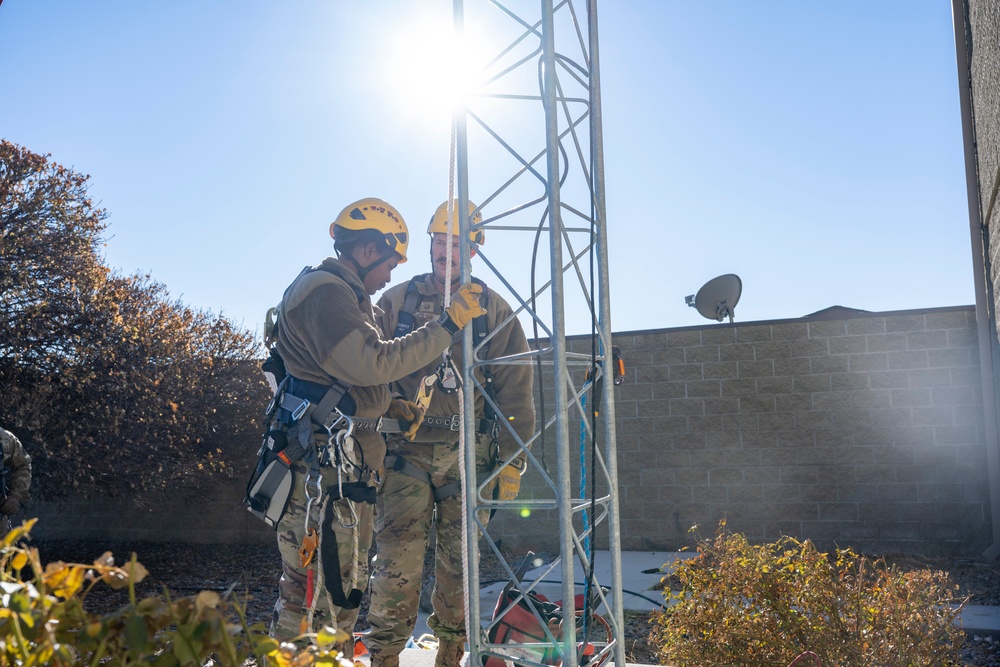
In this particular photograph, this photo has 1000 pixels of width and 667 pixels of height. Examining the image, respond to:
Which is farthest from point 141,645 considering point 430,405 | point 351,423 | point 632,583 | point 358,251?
point 632,583

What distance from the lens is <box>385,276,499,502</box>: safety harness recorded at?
398 cm

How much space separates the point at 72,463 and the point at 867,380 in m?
7.48

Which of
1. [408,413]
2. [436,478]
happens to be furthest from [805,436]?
[408,413]

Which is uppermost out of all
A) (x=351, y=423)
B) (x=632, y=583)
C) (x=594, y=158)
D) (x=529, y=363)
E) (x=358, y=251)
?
(x=594, y=158)

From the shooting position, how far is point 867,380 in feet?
25.6

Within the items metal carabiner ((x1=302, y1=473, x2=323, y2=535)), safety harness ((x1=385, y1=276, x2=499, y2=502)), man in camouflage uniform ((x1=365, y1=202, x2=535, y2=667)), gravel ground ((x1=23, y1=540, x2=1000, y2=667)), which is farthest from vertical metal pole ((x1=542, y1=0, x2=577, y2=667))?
gravel ground ((x1=23, y1=540, x2=1000, y2=667))

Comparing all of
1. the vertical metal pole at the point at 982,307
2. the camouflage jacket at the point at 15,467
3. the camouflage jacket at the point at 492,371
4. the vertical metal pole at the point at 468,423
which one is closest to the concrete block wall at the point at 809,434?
the vertical metal pole at the point at 982,307

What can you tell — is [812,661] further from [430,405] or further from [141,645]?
[141,645]

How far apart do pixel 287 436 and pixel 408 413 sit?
0.57 meters

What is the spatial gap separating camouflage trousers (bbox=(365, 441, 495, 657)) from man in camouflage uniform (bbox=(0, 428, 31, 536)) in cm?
379

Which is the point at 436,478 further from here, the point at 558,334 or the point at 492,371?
the point at 558,334

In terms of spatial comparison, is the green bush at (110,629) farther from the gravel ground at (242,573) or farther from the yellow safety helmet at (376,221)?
the gravel ground at (242,573)

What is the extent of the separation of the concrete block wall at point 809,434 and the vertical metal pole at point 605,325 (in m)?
4.16

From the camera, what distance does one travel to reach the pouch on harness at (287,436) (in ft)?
11.4
